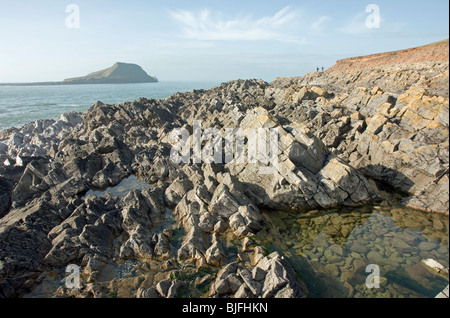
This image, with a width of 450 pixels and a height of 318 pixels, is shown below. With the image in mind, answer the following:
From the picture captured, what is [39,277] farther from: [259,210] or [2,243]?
[259,210]

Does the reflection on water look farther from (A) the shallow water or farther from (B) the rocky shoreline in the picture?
(B) the rocky shoreline

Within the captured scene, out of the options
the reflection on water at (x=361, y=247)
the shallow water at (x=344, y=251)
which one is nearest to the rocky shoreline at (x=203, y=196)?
the shallow water at (x=344, y=251)

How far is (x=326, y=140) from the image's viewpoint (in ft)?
102

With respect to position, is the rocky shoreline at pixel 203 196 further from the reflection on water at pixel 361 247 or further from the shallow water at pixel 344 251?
the reflection on water at pixel 361 247

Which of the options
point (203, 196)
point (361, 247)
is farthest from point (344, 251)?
point (203, 196)

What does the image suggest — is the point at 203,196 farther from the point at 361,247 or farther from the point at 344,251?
the point at 361,247

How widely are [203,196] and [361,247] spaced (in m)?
12.5

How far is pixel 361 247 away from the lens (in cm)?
1619

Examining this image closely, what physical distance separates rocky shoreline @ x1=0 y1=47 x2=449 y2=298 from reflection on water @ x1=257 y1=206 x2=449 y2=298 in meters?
1.26

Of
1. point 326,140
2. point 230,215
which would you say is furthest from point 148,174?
point 326,140

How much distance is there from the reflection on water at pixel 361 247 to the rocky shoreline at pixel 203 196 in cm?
126

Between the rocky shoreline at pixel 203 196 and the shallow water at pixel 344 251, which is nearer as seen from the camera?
the shallow water at pixel 344 251

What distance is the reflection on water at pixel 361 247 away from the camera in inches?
507

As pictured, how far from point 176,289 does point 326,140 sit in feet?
86.3
